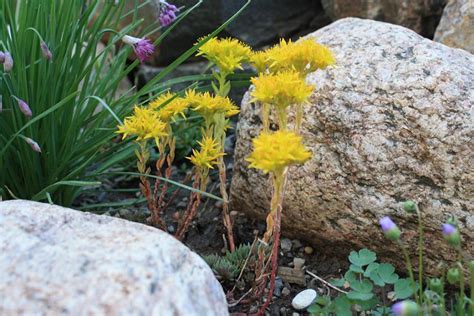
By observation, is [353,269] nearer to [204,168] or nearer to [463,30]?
[204,168]

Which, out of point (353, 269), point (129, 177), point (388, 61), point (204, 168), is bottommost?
point (129, 177)

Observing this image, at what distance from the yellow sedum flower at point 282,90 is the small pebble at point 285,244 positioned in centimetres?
81

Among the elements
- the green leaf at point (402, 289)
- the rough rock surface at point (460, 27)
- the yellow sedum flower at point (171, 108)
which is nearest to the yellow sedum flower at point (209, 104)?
the yellow sedum flower at point (171, 108)

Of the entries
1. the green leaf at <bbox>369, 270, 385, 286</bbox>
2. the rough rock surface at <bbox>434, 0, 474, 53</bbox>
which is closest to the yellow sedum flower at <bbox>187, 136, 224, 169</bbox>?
the green leaf at <bbox>369, 270, 385, 286</bbox>

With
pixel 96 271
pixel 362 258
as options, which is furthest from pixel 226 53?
pixel 96 271

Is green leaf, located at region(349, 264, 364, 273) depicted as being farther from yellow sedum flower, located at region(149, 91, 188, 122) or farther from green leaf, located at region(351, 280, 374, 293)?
yellow sedum flower, located at region(149, 91, 188, 122)

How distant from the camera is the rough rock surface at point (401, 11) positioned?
326 centimetres

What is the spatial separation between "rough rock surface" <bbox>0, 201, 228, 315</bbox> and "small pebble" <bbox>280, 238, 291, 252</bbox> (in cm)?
75

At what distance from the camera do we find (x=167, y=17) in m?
2.37

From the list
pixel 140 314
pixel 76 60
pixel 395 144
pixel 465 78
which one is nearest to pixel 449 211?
pixel 395 144

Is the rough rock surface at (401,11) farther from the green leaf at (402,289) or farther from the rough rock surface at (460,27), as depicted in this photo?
the green leaf at (402,289)

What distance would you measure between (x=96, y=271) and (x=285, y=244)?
3.25ft

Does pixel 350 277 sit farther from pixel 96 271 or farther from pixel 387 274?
pixel 96 271

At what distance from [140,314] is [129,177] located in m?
1.66
